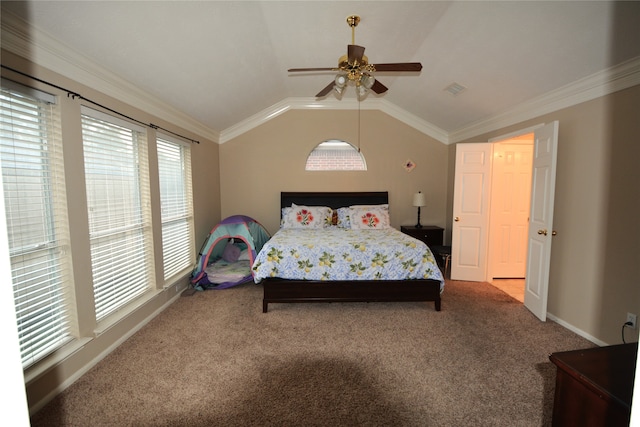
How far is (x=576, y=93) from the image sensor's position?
8.72ft

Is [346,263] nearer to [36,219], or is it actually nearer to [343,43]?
[343,43]

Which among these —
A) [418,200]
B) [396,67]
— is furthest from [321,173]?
[396,67]

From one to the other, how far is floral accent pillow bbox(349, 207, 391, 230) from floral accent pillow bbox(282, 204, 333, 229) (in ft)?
1.45

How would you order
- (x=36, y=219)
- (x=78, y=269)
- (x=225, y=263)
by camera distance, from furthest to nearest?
(x=225, y=263), (x=78, y=269), (x=36, y=219)

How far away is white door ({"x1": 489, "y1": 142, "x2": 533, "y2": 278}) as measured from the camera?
4086 millimetres

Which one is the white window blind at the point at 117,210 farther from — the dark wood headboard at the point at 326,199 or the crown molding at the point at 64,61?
the dark wood headboard at the point at 326,199

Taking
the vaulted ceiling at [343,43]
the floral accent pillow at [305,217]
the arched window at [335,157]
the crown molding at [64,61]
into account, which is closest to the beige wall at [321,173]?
the arched window at [335,157]

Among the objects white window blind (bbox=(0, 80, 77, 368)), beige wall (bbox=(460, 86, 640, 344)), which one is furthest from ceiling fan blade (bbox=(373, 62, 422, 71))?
white window blind (bbox=(0, 80, 77, 368))

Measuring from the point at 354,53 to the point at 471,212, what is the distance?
3.00 m

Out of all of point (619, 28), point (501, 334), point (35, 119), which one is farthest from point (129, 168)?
point (619, 28)

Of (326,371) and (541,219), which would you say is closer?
(326,371)

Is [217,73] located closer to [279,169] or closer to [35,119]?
[35,119]

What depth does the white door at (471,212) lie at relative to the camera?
13.3ft

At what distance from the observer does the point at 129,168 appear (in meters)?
2.81
